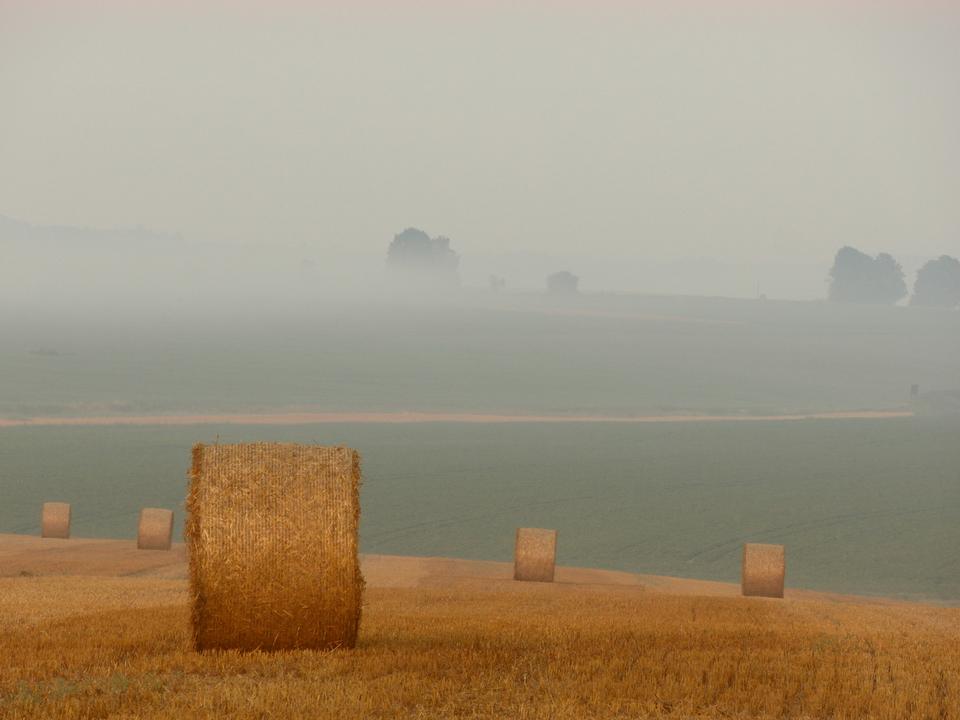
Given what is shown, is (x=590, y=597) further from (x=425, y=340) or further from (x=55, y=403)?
(x=425, y=340)

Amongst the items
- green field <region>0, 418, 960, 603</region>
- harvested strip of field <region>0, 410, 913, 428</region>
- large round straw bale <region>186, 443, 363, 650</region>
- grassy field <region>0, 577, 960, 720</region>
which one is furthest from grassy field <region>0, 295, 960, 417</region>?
large round straw bale <region>186, 443, 363, 650</region>

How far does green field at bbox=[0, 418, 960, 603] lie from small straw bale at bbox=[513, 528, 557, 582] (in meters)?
15.0

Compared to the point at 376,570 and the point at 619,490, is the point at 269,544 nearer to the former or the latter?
the point at 376,570

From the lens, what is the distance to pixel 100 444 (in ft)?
272

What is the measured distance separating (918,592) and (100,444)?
168 ft

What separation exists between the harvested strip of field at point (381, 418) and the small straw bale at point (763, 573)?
71.5 m

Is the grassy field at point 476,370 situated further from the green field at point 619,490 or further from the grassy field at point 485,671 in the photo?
the grassy field at point 485,671

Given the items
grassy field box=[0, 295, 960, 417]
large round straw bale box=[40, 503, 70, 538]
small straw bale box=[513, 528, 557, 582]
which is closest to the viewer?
small straw bale box=[513, 528, 557, 582]

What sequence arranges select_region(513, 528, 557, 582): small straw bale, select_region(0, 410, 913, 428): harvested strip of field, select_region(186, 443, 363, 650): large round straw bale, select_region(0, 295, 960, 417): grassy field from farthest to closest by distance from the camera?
select_region(0, 295, 960, 417): grassy field, select_region(0, 410, 913, 428): harvested strip of field, select_region(513, 528, 557, 582): small straw bale, select_region(186, 443, 363, 650): large round straw bale

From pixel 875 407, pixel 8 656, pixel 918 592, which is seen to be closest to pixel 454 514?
pixel 918 592

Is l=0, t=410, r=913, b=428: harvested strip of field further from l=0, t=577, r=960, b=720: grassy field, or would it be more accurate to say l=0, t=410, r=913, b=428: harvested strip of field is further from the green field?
l=0, t=577, r=960, b=720: grassy field

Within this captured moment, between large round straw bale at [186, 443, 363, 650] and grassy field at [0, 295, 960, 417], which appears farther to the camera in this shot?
grassy field at [0, 295, 960, 417]

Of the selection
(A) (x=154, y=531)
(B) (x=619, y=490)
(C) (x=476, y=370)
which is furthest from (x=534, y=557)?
(C) (x=476, y=370)

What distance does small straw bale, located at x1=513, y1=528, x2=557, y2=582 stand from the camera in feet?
103
